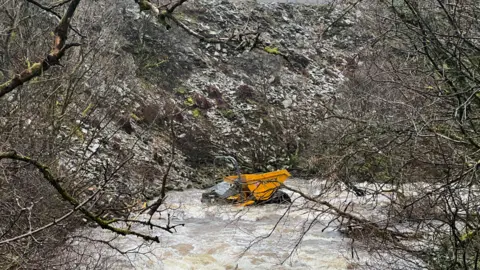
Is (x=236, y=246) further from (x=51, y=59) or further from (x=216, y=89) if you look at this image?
(x=216, y=89)

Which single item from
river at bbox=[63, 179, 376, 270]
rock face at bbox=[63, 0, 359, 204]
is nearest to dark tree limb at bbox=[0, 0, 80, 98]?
river at bbox=[63, 179, 376, 270]

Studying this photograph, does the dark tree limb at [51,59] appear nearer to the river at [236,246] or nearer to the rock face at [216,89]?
the river at [236,246]

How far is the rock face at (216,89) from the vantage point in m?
17.3

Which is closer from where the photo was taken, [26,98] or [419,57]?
[419,57]

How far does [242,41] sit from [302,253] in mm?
7246

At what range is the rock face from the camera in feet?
56.7

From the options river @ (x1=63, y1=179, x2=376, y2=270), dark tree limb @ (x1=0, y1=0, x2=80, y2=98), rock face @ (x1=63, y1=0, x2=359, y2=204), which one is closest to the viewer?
dark tree limb @ (x1=0, y1=0, x2=80, y2=98)


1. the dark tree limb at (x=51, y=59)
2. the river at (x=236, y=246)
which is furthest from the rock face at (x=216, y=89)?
the dark tree limb at (x=51, y=59)

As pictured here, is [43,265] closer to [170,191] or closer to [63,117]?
[63,117]

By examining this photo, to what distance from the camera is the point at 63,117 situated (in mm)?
8516

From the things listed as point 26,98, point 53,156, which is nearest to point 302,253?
point 53,156

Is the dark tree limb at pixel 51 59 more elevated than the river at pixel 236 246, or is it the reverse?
the dark tree limb at pixel 51 59

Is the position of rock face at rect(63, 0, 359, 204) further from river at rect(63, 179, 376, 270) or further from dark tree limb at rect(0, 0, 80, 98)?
dark tree limb at rect(0, 0, 80, 98)

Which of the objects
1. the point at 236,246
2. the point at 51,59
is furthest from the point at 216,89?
the point at 51,59
